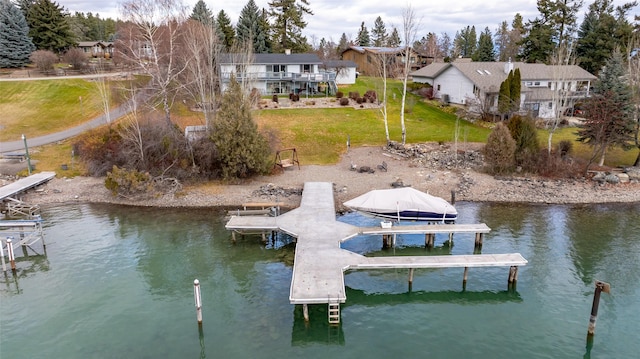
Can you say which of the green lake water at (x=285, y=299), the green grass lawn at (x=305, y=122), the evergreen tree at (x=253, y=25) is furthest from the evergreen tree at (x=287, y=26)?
the green lake water at (x=285, y=299)

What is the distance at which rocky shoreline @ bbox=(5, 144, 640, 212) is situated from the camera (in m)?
30.0

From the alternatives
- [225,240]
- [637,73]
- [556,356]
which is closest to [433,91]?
[637,73]

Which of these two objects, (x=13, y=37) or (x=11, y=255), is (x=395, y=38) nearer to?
(x=11, y=255)

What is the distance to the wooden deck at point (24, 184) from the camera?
29.0 m

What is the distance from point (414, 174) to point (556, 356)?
66.5 feet

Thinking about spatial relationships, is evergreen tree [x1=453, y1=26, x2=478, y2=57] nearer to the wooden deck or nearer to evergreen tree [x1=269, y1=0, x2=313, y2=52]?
evergreen tree [x1=269, y1=0, x2=313, y2=52]

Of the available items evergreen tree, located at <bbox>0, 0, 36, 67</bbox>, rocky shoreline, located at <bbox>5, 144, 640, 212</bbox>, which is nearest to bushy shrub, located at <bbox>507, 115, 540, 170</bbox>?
rocky shoreline, located at <bbox>5, 144, 640, 212</bbox>

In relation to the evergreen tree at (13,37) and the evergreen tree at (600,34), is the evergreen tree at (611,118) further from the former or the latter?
the evergreen tree at (13,37)

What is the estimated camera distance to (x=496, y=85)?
2062 inches

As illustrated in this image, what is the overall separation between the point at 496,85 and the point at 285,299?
146 ft

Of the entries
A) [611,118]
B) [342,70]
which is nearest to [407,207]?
[611,118]

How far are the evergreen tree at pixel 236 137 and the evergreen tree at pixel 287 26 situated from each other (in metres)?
48.3

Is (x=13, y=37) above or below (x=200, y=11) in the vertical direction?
below

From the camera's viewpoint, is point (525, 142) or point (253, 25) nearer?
point (525, 142)
